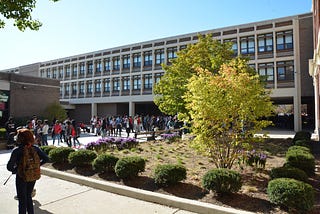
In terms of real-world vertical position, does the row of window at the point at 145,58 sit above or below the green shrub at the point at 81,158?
above

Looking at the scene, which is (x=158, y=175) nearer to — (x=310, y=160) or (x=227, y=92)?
(x=227, y=92)

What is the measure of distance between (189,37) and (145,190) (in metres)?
32.5

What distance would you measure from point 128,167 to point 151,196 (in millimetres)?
1314

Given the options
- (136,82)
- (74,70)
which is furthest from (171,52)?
(74,70)

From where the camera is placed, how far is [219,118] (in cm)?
662

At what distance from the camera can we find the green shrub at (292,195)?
14.5 feet

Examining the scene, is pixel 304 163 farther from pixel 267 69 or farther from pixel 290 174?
pixel 267 69

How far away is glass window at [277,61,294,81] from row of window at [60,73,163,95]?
16.4 m

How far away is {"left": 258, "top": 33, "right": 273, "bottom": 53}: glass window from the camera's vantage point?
30.1 m

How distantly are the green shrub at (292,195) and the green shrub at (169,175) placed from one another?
2074 millimetres

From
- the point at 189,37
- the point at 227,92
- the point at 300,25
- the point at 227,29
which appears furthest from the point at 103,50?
the point at 227,92

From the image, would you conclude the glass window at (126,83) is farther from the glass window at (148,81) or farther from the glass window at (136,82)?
the glass window at (148,81)

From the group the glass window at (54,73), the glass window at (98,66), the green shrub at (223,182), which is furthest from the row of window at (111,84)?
the green shrub at (223,182)

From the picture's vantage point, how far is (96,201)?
18.2 ft
